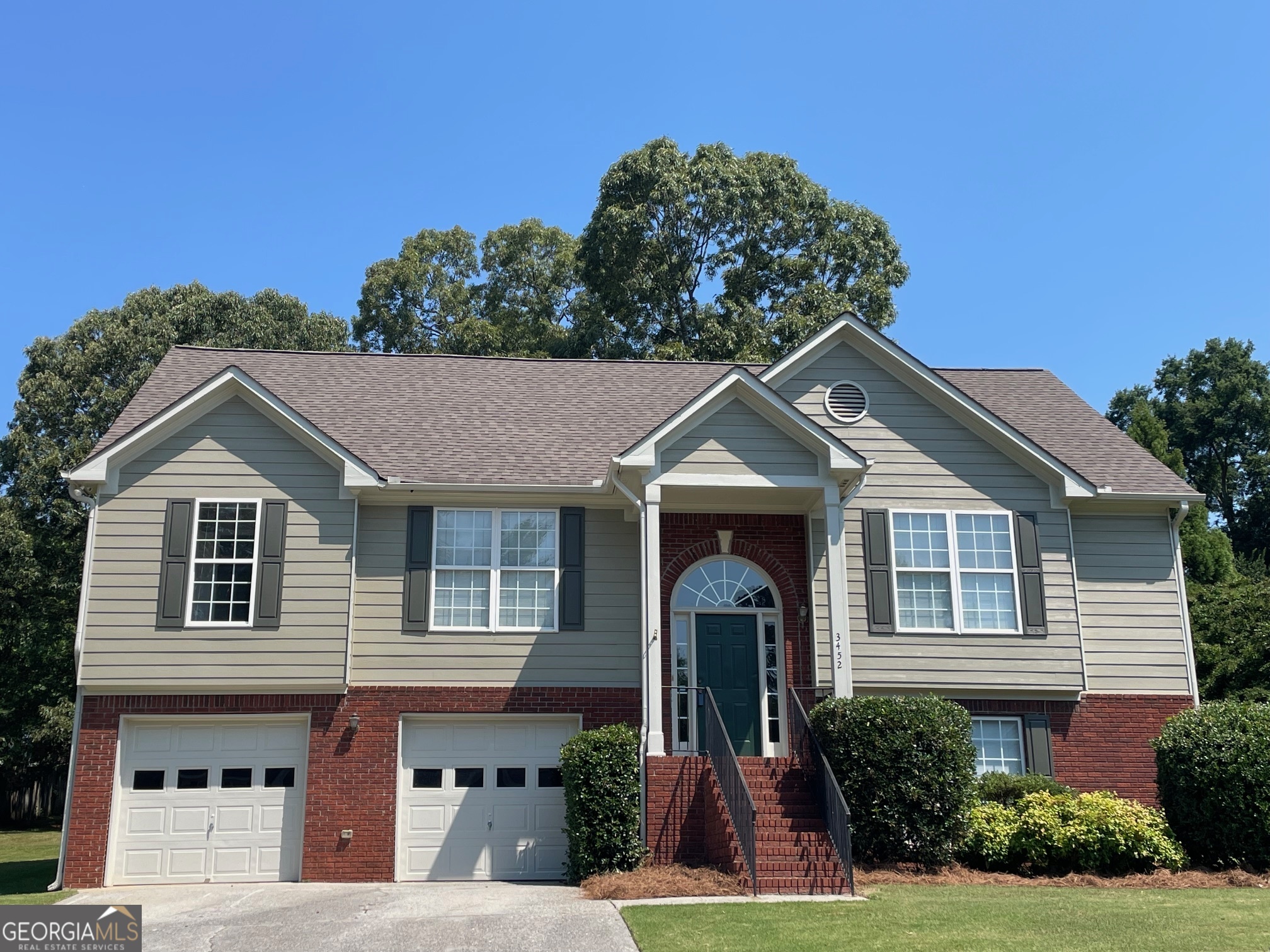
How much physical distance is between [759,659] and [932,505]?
3293 millimetres

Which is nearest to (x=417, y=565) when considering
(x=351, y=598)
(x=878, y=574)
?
(x=351, y=598)

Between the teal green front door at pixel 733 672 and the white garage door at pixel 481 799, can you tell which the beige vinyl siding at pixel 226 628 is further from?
the teal green front door at pixel 733 672

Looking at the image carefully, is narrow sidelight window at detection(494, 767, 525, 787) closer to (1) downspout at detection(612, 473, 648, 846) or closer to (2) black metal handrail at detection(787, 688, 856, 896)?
(1) downspout at detection(612, 473, 648, 846)

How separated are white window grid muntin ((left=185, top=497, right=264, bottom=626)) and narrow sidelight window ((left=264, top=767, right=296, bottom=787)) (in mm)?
1922

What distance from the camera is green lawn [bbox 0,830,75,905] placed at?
1359 cm

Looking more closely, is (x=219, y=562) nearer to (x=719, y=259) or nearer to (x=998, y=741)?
(x=998, y=741)

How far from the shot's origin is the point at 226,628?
14703 millimetres

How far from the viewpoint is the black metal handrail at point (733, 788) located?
11.6 m

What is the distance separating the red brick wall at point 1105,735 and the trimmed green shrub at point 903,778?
2759mm

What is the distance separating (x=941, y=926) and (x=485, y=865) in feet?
23.2

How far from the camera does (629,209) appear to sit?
105ft

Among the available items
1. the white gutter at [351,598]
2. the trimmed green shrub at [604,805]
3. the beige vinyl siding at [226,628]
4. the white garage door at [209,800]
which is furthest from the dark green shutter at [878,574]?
the white garage door at [209,800]

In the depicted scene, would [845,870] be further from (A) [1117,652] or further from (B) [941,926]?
(A) [1117,652]

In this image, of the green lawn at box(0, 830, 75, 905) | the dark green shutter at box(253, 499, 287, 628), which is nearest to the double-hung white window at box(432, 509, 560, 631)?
the dark green shutter at box(253, 499, 287, 628)
